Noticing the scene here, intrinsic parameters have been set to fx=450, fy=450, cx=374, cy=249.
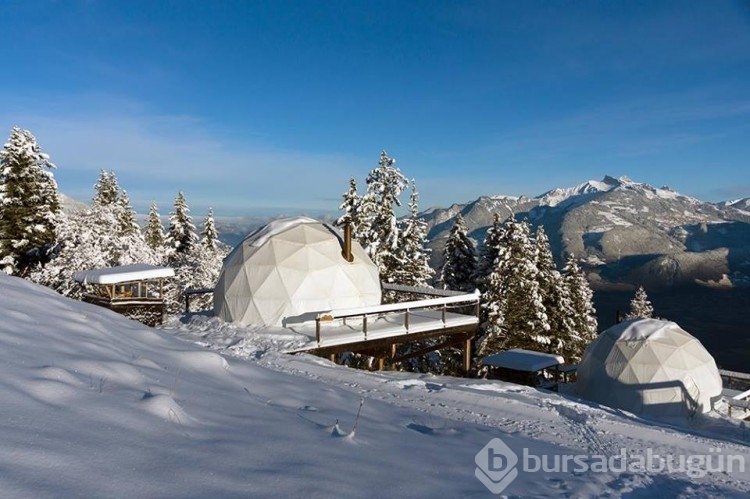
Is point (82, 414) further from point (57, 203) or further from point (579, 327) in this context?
point (579, 327)

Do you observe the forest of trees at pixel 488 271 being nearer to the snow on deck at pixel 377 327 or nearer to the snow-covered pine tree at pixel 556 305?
the snow-covered pine tree at pixel 556 305

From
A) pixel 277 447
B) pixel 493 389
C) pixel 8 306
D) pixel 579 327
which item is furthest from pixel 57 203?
pixel 579 327

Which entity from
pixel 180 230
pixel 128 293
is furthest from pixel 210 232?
pixel 128 293

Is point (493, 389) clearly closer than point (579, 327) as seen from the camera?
Yes

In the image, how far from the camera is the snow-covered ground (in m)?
2.74

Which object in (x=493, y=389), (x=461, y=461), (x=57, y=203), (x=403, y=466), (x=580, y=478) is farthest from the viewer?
(x=57, y=203)

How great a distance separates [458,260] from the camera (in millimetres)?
33406

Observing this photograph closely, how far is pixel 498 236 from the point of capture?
30.3m

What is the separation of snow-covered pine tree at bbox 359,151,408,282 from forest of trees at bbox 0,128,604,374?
0.23ft

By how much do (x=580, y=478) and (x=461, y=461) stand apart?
150cm

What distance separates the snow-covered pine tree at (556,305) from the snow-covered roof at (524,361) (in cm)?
1345

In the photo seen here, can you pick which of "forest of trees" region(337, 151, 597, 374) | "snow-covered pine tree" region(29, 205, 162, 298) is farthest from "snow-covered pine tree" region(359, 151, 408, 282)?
"snow-covered pine tree" region(29, 205, 162, 298)

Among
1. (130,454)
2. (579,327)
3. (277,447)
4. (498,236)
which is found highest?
(498,236)

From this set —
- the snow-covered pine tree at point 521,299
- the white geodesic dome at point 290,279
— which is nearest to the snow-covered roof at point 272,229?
the white geodesic dome at point 290,279
